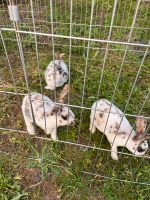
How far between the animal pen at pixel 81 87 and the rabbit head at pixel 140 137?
2.6 inches

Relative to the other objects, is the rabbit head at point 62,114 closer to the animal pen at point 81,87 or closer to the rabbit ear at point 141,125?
the animal pen at point 81,87

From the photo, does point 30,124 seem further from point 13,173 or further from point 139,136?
point 139,136

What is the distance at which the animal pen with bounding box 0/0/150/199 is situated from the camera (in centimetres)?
276

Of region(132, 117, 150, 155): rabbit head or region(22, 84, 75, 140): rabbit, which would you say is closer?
region(132, 117, 150, 155): rabbit head

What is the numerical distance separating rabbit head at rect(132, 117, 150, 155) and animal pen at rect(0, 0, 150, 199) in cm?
7

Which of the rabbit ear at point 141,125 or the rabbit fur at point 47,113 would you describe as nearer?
the rabbit ear at point 141,125

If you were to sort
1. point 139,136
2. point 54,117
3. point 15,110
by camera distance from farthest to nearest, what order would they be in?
1. point 15,110
2. point 54,117
3. point 139,136

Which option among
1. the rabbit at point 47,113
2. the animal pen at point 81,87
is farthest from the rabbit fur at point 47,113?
the animal pen at point 81,87

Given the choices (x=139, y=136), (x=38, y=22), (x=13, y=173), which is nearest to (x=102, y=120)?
(x=139, y=136)

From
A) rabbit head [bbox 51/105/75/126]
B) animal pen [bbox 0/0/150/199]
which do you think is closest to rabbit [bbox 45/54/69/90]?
animal pen [bbox 0/0/150/199]

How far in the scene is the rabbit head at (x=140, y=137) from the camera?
7.69 feet

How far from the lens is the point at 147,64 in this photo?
382 cm

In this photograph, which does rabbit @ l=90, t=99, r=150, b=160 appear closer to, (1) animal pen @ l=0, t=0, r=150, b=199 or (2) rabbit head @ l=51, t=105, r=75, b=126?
(1) animal pen @ l=0, t=0, r=150, b=199

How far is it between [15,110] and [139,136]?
141cm
